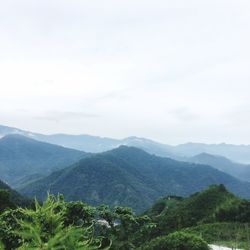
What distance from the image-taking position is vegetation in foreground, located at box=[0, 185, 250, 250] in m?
12.5

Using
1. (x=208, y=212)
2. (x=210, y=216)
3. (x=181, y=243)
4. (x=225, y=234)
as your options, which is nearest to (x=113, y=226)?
(x=181, y=243)

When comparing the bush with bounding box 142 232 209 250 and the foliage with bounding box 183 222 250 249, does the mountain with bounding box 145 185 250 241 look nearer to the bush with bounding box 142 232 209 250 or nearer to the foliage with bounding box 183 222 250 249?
the foliage with bounding box 183 222 250 249

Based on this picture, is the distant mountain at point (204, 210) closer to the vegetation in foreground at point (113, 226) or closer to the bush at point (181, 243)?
the vegetation in foreground at point (113, 226)

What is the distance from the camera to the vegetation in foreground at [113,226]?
12.5 meters

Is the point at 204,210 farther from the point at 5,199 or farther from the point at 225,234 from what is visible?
the point at 5,199

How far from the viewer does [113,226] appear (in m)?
50.9

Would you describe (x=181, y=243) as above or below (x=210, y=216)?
above

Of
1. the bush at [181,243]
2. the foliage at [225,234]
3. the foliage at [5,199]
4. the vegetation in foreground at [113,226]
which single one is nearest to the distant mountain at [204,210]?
A: the vegetation in foreground at [113,226]

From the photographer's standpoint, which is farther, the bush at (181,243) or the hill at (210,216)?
the hill at (210,216)

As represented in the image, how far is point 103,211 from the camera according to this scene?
4906 centimetres

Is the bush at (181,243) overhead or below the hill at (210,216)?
overhead

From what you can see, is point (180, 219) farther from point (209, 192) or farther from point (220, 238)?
point (220, 238)

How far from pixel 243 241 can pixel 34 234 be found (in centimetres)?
5555

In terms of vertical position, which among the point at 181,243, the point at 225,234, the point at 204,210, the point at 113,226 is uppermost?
the point at 113,226
